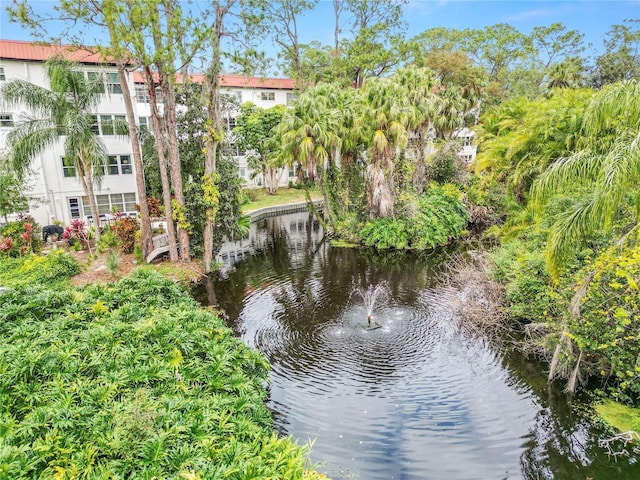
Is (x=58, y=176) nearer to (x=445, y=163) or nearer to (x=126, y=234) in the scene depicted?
(x=126, y=234)

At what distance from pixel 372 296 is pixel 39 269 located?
12897 mm

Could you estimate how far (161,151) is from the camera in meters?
16.2

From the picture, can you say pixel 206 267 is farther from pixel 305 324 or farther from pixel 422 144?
pixel 422 144

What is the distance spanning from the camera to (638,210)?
22.2ft

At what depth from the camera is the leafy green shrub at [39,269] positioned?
14609 mm

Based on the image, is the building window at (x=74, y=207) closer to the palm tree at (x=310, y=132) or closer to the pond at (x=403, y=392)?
the pond at (x=403, y=392)

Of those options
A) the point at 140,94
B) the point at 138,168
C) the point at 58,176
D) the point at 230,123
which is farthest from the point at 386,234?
the point at 140,94

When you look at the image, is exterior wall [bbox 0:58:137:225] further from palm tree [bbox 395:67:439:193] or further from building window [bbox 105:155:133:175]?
palm tree [bbox 395:67:439:193]

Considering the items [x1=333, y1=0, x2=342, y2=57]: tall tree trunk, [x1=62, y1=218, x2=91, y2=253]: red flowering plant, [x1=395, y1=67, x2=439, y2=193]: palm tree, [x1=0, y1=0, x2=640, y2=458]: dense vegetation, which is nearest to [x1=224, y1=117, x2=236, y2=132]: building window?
[x1=0, y1=0, x2=640, y2=458]: dense vegetation

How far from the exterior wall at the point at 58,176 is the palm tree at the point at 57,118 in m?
5.06

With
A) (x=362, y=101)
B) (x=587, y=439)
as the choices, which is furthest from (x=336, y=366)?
(x=362, y=101)

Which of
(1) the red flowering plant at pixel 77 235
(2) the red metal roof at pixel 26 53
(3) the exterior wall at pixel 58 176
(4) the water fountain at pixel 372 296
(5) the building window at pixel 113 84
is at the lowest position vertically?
(4) the water fountain at pixel 372 296

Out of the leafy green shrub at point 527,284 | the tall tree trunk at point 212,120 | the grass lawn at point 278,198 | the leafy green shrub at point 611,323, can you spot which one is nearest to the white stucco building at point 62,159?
the tall tree trunk at point 212,120

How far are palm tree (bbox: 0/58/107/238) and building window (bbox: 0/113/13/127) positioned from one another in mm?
5581
